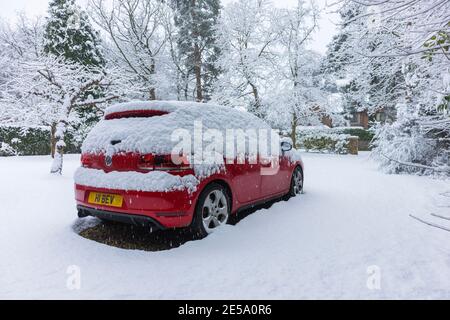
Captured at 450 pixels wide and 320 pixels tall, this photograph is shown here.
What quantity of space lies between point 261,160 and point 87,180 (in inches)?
98.6

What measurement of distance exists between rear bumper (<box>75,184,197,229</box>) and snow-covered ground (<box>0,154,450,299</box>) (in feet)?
1.12

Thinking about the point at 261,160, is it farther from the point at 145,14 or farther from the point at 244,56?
the point at 145,14

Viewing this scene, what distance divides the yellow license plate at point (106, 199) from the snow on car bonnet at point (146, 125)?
0.50 m

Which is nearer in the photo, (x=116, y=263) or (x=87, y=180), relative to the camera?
(x=116, y=263)

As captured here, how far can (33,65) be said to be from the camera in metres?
Result: 8.33

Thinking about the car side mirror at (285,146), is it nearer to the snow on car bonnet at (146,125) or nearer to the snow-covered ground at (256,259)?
the snow-covered ground at (256,259)

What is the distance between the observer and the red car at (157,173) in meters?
3.37

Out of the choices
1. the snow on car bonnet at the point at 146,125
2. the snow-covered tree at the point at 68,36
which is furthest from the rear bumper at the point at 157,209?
the snow-covered tree at the point at 68,36

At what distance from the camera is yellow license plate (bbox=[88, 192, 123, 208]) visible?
3.49m

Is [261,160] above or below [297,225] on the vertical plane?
above

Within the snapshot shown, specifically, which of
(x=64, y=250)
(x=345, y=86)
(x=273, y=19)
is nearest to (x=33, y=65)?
(x=64, y=250)

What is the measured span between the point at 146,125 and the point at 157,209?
0.97 m

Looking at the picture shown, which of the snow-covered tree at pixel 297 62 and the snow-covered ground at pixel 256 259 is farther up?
the snow-covered tree at pixel 297 62

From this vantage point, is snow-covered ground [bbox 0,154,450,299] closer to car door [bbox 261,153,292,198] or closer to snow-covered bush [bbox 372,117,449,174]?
car door [bbox 261,153,292,198]
